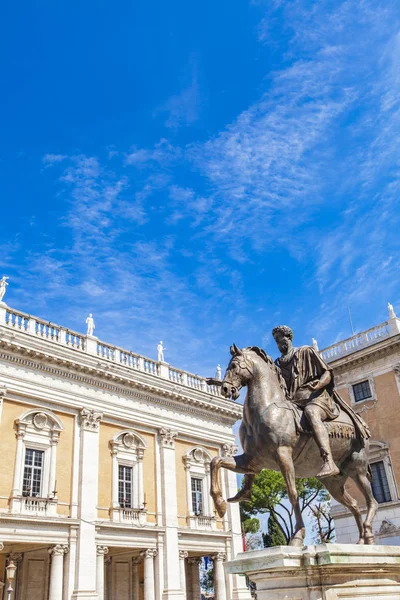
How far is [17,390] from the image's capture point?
74.0 feet

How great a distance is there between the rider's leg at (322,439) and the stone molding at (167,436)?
2214cm

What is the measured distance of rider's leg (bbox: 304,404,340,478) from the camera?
613 centimetres

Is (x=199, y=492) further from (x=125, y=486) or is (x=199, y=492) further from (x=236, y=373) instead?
(x=236, y=373)

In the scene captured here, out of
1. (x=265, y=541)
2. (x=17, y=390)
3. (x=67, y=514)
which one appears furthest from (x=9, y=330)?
(x=265, y=541)

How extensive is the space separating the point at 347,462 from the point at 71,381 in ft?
63.5

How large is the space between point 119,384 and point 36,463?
5.43 metres

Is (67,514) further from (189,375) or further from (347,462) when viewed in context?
(347,462)

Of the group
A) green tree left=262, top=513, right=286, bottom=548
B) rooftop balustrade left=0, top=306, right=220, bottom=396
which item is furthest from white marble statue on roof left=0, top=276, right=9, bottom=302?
green tree left=262, top=513, right=286, bottom=548

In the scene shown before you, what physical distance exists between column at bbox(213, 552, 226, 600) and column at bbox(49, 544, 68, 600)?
9.26m

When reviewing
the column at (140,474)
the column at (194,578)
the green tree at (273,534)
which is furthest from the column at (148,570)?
the green tree at (273,534)

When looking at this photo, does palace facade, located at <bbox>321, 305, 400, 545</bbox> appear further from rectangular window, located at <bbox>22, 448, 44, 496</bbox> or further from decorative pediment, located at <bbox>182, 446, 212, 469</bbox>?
rectangular window, located at <bbox>22, 448, 44, 496</bbox>

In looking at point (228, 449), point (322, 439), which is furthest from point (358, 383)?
point (322, 439)

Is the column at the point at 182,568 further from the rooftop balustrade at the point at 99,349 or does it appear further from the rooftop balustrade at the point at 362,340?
the rooftop balustrade at the point at 362,340

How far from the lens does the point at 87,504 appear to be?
23.0 meters
